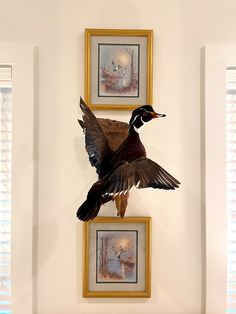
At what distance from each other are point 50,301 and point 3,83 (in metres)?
0.78

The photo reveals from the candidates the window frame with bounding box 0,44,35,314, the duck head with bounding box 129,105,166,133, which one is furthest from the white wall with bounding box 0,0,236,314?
the duck head with bounding box 129,105,166,133

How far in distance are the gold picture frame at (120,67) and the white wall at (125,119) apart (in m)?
0.04

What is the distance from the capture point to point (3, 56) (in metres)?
1.49

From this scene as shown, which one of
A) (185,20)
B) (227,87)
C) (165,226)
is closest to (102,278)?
(165,226)

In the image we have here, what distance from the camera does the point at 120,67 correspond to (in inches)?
59.4

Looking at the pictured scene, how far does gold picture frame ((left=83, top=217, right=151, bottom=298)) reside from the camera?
149 centimetres

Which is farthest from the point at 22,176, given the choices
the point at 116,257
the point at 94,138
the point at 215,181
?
the point at 215,181

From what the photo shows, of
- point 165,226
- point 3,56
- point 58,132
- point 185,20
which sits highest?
point 185,20

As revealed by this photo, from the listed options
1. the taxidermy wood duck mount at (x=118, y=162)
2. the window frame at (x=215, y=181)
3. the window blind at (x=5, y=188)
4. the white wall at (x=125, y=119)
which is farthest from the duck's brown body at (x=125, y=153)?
the window blind at (x=5, y=188)

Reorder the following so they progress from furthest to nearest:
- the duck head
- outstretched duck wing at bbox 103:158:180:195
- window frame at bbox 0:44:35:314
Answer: window frame at bbox 0:44:35:314
the duck head
outstretched duck wing at bbox 103:158:180:195

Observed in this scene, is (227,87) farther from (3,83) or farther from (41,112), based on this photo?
(3,83)

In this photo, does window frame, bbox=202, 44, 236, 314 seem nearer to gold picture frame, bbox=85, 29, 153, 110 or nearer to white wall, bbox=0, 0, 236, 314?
white wall, bbox=0, 0, 236, 314

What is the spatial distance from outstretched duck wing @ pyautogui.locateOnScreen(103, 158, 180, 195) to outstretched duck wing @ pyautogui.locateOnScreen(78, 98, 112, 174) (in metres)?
0.10

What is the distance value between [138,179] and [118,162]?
103 millimetres
